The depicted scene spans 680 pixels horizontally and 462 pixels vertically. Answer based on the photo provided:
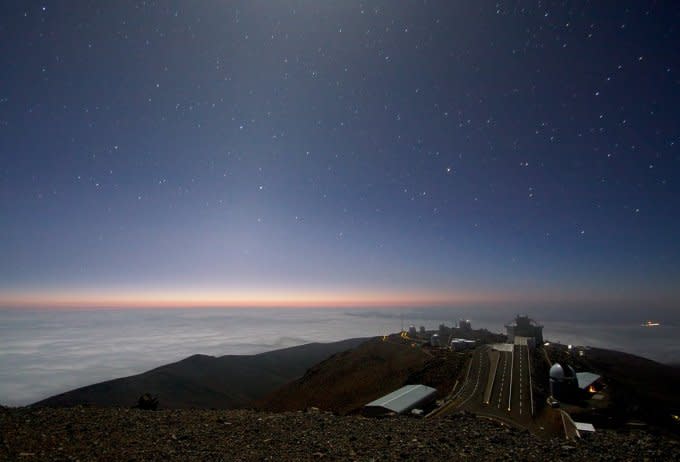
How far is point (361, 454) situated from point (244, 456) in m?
3.36

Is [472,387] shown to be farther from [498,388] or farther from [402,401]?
[402,401]

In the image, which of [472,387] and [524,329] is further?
[524,329]

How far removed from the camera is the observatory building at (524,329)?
77.6 m

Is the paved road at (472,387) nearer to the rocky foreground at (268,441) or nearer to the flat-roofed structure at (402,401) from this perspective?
the flat-roofed structure at (402,401)

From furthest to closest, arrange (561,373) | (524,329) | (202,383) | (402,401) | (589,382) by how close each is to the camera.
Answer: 1. (202,383)
2. (524,329)
3. (589,382)
4. (561,373)
5. (402,401)

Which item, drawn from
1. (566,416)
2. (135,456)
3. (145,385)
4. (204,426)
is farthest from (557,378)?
(145,385)

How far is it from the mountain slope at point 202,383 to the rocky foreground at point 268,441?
7294 cm

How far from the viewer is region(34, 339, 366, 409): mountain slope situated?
313 ft

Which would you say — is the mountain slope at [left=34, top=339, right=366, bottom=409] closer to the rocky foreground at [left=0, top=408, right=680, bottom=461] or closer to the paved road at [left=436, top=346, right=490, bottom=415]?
the paved road at [left=436, top=346, right=490, bottom=415]

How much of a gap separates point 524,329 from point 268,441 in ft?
275

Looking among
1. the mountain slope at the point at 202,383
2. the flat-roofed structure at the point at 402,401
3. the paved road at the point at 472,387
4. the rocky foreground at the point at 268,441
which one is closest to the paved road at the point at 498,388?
the paved road at the point at 472,387

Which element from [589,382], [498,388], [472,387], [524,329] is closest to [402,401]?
[472,387]

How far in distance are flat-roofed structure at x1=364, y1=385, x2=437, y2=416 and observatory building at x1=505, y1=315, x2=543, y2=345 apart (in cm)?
5678

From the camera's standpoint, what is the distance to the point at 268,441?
10812 millimetres
